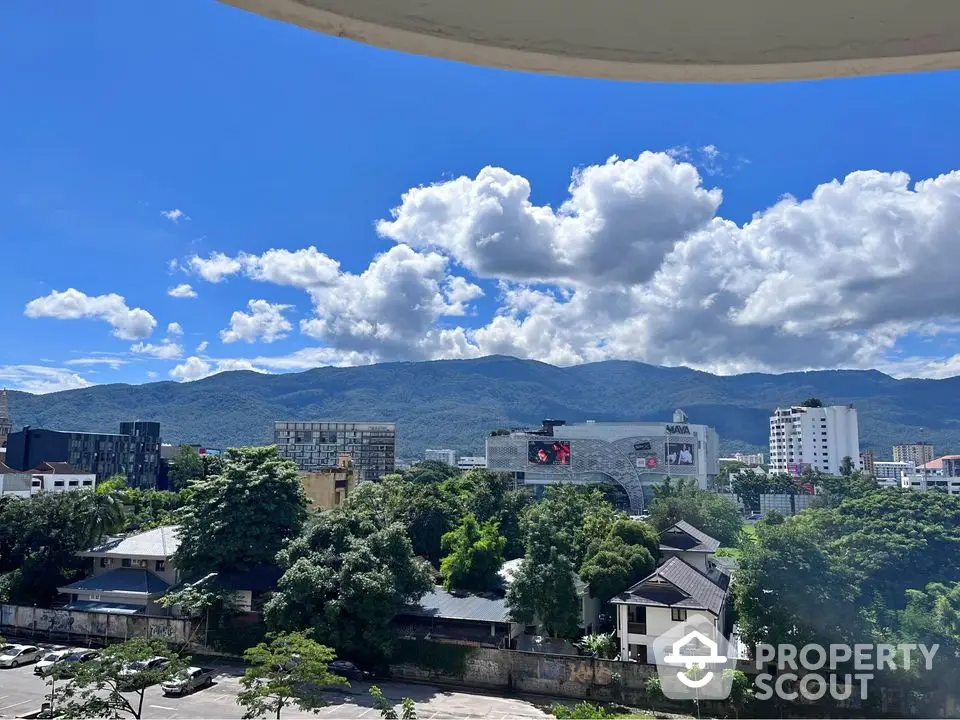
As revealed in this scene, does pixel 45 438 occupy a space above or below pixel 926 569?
above

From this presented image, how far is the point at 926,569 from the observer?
17.8 meters

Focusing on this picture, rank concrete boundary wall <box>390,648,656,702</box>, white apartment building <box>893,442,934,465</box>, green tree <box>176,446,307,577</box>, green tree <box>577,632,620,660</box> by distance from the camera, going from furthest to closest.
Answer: white apartment building <box>893,442,934,465</box>
green tree <box>176,446,307,577</box>
green tree <box>577,632,620,660</box>
concrete boundary wall <box>390,648,656,702</box>

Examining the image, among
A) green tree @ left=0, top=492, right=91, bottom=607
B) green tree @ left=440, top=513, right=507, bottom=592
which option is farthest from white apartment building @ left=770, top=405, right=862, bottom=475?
green tree @ left=0, top=492, right=91, bottom=607

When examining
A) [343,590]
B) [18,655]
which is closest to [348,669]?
[343,590]

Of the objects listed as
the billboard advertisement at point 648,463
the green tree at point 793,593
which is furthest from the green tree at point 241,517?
the billboard advertisement at point 648,463

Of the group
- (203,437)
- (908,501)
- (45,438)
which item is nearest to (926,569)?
(908,501)

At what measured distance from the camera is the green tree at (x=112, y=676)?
30.3 ft

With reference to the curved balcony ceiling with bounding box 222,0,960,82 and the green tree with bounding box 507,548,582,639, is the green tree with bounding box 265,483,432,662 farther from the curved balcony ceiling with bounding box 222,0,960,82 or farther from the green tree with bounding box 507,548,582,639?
the curved balcony ceiling with bounding box 222,0,960,82

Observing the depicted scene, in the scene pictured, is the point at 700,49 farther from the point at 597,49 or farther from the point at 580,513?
the point at 580,513

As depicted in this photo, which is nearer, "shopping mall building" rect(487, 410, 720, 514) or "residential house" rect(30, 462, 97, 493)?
"residential house" rect(30, 462, 97, 493)

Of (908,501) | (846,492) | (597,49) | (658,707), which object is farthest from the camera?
(846,492)

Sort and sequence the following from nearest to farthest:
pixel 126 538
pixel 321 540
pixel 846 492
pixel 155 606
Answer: pixel 321 540, pixel 155 606, pixel 126 538, pixel 846 492

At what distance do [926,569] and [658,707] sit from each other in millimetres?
10317

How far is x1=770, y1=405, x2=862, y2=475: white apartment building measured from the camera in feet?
249
